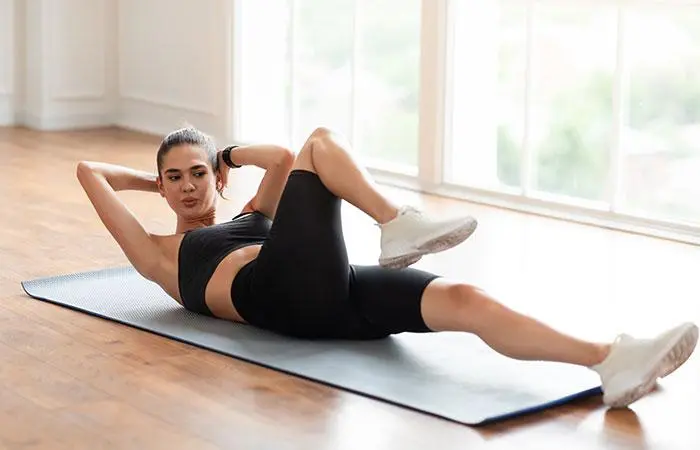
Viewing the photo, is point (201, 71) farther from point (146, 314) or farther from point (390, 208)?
point (390, 208)

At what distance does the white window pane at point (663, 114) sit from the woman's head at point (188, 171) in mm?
1983

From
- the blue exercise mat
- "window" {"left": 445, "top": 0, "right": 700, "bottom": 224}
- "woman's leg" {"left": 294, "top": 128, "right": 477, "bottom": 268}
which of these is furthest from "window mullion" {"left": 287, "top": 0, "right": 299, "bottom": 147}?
"woman's leg" {"left": 294, "top": 128, "right": 477, "bottom": 268}

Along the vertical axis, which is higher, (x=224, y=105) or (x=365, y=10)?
(x=365, y=10)

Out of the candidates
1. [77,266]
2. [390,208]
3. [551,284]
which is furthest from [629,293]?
[77,266]

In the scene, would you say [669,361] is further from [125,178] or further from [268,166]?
[125,178]

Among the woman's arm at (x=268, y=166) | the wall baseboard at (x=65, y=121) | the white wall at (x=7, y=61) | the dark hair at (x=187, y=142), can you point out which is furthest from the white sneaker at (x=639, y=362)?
the white wall at (x=7, y=61)

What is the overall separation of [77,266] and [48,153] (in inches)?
101

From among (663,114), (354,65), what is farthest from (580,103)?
(354,65)

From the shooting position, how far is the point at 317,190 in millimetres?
3236

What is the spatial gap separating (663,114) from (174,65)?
319cm

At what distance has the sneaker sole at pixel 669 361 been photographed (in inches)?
111

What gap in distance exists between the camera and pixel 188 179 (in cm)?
354

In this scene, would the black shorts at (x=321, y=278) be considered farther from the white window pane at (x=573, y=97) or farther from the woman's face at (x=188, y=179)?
the white window pane at (x=573, y=97)

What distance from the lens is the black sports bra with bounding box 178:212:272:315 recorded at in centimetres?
348
